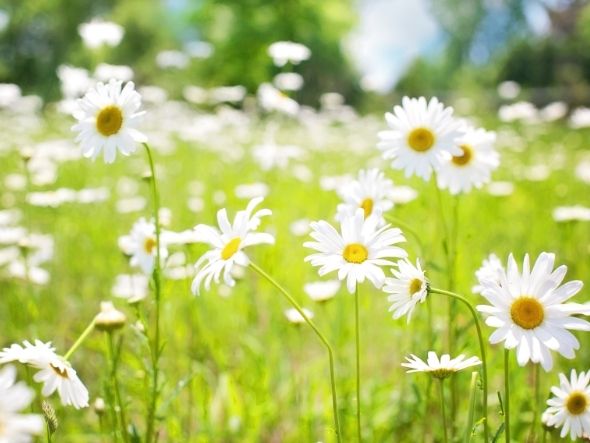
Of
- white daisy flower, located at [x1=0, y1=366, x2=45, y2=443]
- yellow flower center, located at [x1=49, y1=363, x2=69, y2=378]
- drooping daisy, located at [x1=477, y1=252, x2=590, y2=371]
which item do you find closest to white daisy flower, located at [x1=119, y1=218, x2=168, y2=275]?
yellow flower center, located at [x1=49, y1=363, x2=69, y2=378]

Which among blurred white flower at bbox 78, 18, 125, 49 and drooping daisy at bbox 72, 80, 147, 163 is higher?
blurred white flower at bbox 78, 18, 125, 49

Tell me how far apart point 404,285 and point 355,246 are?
0.09m

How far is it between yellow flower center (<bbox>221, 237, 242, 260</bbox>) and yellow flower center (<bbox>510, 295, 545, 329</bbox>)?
0.41m

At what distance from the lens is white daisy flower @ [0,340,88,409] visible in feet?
2.80

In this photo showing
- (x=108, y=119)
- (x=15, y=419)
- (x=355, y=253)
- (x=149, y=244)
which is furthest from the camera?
(x=149, y=244)

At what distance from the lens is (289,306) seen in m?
2.26

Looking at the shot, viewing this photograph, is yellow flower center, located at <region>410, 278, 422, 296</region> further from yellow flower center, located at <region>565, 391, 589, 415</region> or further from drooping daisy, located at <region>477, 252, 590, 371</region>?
yellow flower center, located at <region>565, 391, 589, 415</region>

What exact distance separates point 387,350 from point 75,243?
1.56 metres

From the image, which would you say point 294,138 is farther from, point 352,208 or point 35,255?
point 352,208

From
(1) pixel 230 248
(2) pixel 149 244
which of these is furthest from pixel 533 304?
(2) pixel 149 244

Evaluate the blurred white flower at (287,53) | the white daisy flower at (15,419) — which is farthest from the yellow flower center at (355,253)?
the blurred white flower at (287,53)

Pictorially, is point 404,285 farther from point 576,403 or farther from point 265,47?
point 265,47

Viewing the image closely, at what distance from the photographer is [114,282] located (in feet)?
8.30

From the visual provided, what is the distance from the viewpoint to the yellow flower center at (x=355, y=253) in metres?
0.96
